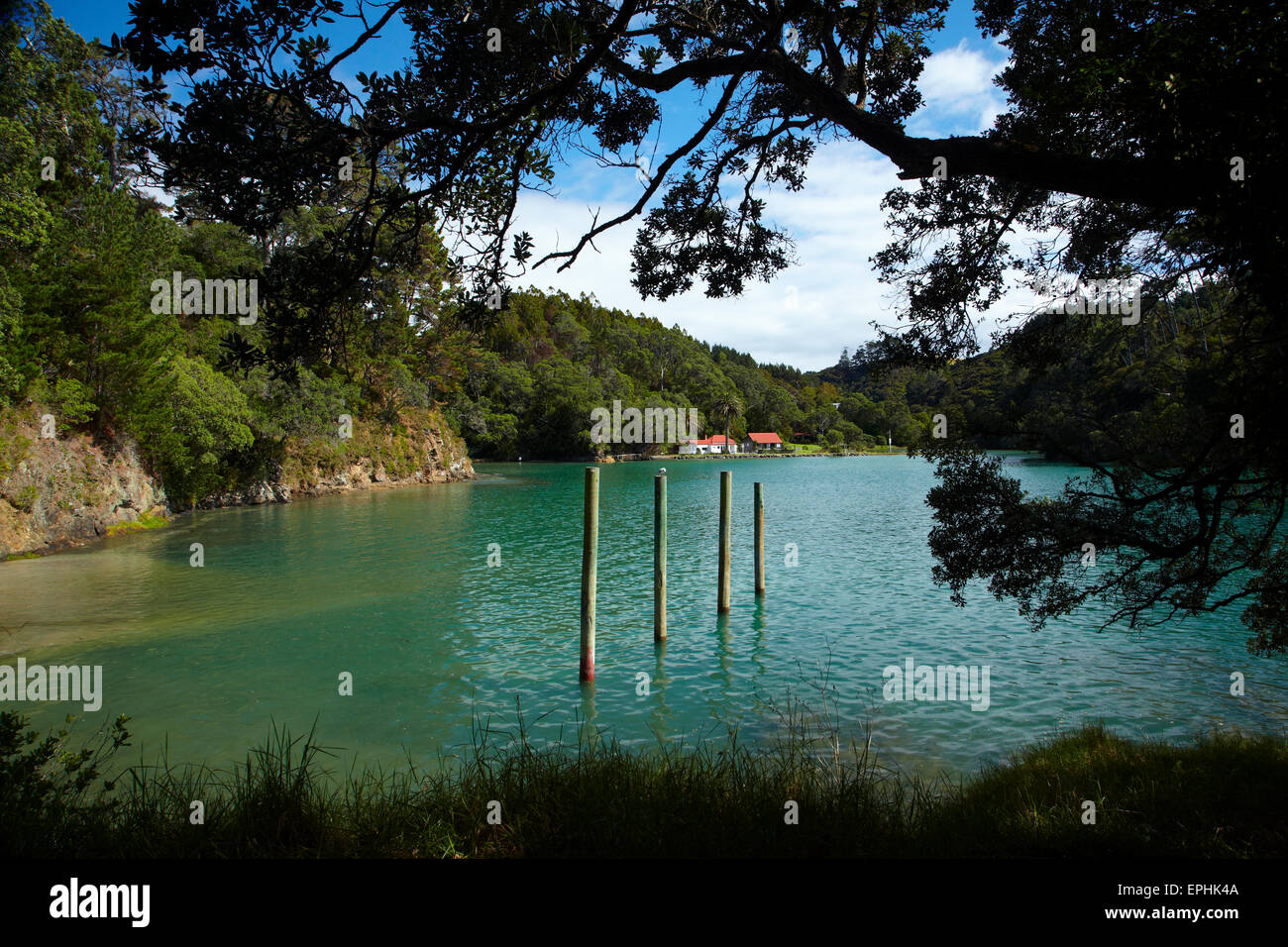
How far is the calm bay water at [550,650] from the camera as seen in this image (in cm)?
965

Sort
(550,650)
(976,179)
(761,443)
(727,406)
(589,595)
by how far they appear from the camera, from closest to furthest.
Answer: (976,179)
(589,595)
(550,650)
(727,406)
(761,443)

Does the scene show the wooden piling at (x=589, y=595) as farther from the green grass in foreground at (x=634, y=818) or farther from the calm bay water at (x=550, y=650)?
the green grass in foreground at (x=634, y=818)

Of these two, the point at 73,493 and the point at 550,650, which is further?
the point at 73,493

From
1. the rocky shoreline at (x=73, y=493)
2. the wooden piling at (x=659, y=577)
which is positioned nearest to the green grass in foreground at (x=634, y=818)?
the wooden piling at (x=659, y=577)

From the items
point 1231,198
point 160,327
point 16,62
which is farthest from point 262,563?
point 1231,198

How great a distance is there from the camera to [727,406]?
134m

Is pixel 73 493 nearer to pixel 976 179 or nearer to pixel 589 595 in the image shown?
pixel 589 595

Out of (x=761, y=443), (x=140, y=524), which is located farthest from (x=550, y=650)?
(x=761, y=443)

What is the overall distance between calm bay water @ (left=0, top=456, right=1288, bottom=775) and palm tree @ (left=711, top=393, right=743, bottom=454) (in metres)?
110

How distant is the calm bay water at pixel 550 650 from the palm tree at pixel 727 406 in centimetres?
10961

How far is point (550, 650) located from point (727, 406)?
122750 mm

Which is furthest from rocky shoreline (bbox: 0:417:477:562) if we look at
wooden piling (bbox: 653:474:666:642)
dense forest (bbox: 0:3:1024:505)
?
wooden piling (bbox: 653:474:666:642)

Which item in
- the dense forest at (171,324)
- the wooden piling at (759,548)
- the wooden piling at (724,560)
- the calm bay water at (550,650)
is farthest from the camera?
the wooden piling at (759,548)

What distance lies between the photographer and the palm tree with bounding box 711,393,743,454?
134 m
